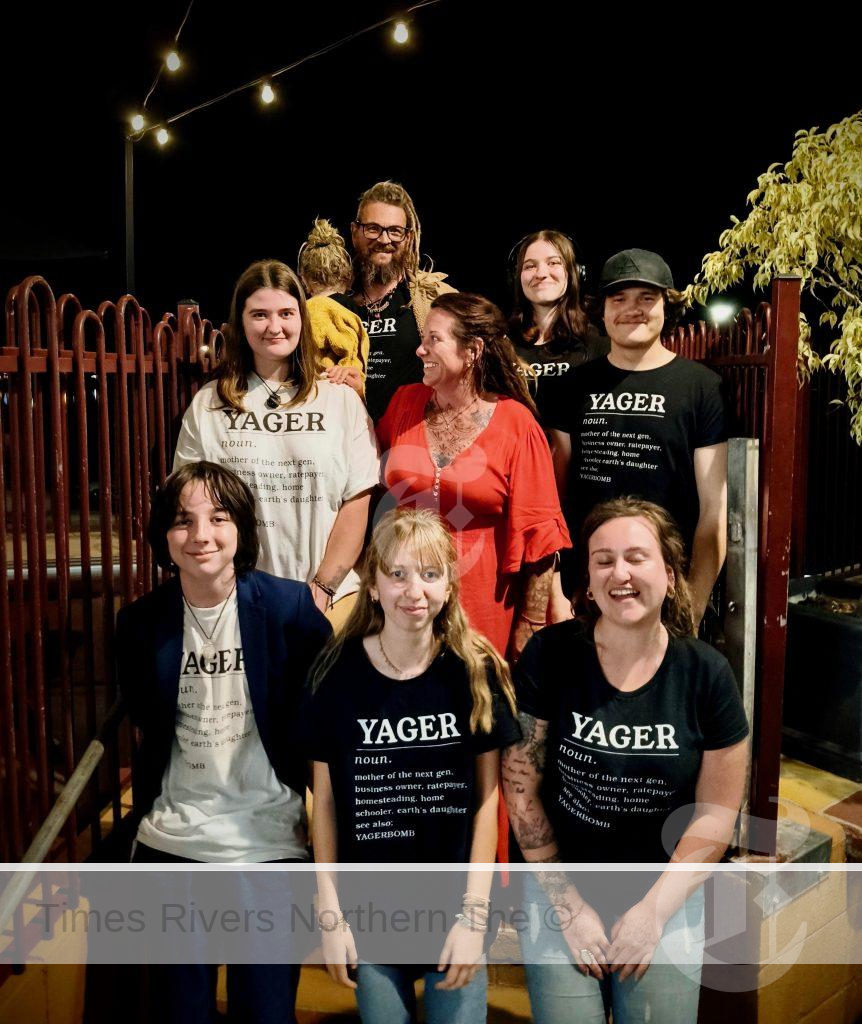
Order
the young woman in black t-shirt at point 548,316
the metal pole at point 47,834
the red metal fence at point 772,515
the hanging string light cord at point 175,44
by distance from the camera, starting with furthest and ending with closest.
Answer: the hanging string light cord at point 175,44 < the young woman in black t-shirt at point 548,316 < the red metal fence at point 772,515 < the metal pole at point 47,834

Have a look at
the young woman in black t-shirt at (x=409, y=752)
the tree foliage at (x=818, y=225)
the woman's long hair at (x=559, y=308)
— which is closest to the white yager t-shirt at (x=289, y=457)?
the young woman in black t-shirt at (x=409, y=752)

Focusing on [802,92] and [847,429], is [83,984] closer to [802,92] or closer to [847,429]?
[847,429]

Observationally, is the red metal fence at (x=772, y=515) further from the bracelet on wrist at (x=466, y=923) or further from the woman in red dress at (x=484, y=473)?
the bracelet on wrist at (x=466, y=923)

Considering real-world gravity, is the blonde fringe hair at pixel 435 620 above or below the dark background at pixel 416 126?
below

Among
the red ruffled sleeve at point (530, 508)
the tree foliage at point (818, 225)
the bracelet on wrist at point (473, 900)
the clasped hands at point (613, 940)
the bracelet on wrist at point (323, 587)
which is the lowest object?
the clasped hands at point (613, 940)

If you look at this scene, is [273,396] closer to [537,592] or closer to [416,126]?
[537,592]

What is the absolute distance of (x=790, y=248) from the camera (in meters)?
4.50

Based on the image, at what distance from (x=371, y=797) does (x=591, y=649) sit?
613 millimetres

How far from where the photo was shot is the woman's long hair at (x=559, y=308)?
308cm

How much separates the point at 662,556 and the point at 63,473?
5.26ft

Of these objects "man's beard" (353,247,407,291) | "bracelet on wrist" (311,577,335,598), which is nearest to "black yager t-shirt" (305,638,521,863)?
"bracelet on wrist" (311,577,335,598)

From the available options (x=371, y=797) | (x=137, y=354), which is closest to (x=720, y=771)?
(x=371, y=797)

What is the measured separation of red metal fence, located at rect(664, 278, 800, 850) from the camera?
9.39ft

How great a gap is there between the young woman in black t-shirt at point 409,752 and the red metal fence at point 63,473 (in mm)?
860
